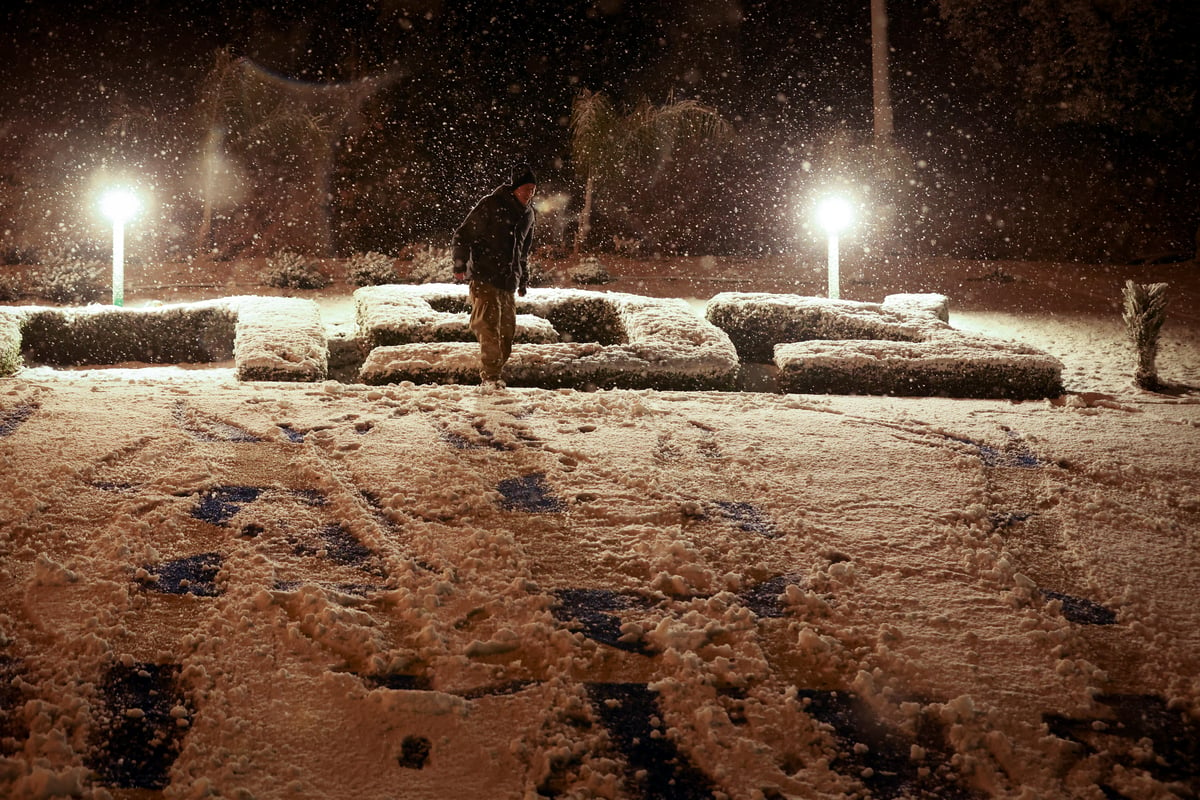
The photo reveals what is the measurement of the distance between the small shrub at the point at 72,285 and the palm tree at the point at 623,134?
7525 mm

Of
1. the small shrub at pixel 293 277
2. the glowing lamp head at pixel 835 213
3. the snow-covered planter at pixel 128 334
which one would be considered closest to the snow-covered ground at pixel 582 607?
the snow-covered planter at pixel 128 334

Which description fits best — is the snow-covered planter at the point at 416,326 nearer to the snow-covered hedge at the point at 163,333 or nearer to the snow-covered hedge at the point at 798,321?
the snow-covered hedge at the point at 163,333

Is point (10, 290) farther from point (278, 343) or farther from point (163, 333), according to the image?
point (278, 343)

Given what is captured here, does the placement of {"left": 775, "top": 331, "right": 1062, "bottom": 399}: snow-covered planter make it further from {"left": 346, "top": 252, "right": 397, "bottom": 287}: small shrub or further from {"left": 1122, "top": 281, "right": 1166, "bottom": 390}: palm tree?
{"left": 346, "top": 252, "right": 397, "bottom": 287}: small shrub

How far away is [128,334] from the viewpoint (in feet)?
24.8

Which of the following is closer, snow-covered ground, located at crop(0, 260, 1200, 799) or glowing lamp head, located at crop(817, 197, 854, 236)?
snow-covered ground, located at crop(0, 260, 1200, 799)

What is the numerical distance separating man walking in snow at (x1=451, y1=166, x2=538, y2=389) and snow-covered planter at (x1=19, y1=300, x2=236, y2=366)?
2848 mm

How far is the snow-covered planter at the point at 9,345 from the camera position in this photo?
6527 mm

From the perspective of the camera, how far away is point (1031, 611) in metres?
3.18

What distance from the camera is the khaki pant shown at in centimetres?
620

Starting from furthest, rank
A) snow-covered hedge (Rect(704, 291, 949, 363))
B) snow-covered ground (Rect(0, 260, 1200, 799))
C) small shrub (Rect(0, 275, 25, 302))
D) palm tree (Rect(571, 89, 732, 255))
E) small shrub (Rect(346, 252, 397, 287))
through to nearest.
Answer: palm tree (Rect(571, 89, 732, 255)) → small shrub (Rect(346, 252, 397, 287)) → small shrub (Rect(0, 275, 25, 302)) → snow-covered hedge (Rect(704, 291, 949, 363)) → snow-covered ground (Rect(0, 260, 1200, 799))

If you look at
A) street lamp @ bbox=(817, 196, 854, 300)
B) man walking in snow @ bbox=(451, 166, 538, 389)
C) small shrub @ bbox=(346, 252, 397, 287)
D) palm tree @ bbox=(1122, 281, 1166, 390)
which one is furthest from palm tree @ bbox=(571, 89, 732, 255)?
palm tree @ bbox=(1122, 281, 1166, 390)

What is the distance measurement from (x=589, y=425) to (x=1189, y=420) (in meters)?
4.05

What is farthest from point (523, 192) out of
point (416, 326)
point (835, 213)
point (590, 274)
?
point (590, 274)
